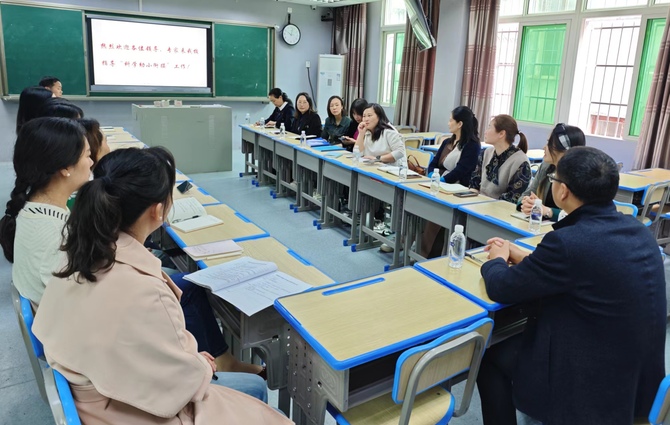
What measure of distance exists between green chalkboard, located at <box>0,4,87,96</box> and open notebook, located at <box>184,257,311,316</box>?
20.9 feet

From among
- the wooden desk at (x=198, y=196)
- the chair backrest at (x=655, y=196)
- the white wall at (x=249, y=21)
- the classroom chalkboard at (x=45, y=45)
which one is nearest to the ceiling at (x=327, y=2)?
the white wall at (x=249, y=21)

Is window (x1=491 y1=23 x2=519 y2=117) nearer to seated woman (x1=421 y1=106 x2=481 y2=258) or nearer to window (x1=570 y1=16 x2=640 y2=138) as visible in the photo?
window (x1=570 y1=16 x2=640 y2=138)

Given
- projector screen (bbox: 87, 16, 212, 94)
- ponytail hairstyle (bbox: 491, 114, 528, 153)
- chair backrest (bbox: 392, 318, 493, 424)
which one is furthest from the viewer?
projector screen (bbox: 87, 16, 212, 94)

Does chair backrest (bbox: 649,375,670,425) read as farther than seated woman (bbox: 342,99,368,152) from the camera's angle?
No

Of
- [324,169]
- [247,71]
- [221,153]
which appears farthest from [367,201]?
[247,71]

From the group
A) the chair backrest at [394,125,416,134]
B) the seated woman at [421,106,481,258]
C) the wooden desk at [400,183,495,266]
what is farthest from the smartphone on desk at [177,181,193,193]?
the chair backrest at [394,125,416,134]

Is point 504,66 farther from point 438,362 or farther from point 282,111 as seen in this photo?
point 438,362

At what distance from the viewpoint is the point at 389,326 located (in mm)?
1469

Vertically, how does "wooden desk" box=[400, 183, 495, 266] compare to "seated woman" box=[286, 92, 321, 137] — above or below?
below

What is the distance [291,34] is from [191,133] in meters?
3.20

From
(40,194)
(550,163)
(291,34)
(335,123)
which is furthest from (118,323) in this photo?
(291,34)

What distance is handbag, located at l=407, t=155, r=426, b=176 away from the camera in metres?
→ 4.63

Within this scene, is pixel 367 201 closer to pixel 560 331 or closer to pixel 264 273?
pixel 264 273

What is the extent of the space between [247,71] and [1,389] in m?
6.90
